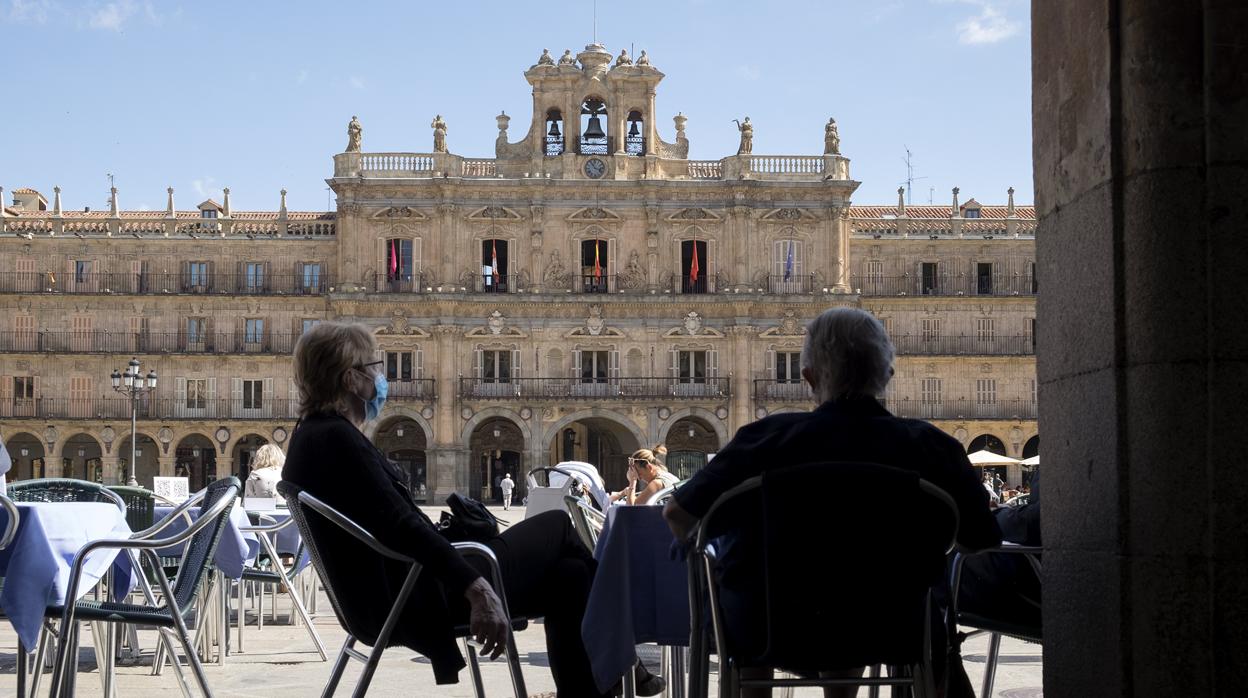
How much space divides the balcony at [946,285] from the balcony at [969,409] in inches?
135

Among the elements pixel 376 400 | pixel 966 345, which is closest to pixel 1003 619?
pixel 376 400

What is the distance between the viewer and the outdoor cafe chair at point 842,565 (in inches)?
131

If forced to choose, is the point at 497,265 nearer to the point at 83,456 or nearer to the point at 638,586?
the point at 83,456

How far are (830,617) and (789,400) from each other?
40.8 m

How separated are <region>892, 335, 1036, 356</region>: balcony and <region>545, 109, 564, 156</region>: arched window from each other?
11953 mm

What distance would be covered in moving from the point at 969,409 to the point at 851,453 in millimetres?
43815

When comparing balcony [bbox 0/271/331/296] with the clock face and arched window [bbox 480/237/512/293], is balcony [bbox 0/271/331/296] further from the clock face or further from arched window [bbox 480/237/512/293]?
the clock face

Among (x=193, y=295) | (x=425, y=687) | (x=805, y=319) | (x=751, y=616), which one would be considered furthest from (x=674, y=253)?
(x=751, y=616)

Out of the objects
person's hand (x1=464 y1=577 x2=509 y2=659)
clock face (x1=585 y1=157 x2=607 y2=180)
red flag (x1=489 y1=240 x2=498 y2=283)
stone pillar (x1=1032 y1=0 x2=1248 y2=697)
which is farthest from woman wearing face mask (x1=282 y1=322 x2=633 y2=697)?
clock face (x1=585 y1=157 x2=607 y2=180)

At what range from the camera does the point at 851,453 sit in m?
3.59

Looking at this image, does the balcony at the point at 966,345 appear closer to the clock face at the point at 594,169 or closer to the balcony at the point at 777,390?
the balcony at the point at 777,390

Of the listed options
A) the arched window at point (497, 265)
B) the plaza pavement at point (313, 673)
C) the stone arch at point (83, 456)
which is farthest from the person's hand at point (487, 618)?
the stone arch at point (83, 456)

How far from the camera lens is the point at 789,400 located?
44.0 m

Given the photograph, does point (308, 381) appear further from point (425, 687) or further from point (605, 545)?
point (425, 687)
